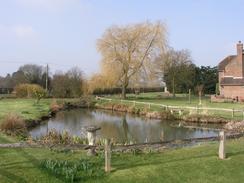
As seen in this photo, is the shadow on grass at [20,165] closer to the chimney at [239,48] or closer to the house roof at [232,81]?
the house roof at [232,81]

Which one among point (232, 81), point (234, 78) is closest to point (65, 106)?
point (232, 81)

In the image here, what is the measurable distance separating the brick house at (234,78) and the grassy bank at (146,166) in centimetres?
4106

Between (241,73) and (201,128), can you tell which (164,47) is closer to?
(241,73)

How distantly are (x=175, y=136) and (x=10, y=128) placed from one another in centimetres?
1019

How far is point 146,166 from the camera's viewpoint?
11086 mm

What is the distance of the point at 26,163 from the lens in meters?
11.2

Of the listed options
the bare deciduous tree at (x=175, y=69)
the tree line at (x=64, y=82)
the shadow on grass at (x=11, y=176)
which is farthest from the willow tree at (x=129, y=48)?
the shadow on grass at (x=11, y=176)

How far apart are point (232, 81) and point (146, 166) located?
154 ft

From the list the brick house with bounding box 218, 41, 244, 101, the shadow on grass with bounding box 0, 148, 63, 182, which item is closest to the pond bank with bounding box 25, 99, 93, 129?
the brick house with bounding box 218, 41, 244, 101

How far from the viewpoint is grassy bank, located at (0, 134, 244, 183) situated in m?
10.1

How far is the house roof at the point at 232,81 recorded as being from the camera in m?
54.0

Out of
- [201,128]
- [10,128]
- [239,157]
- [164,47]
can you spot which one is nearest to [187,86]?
[164,47]

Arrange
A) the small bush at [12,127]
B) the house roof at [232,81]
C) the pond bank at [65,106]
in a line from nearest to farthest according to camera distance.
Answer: the small bush at [12,127] → the pond bank at [65,106] → the house roof at [232,81]

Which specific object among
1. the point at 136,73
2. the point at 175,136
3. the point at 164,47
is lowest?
the point at 175,136
